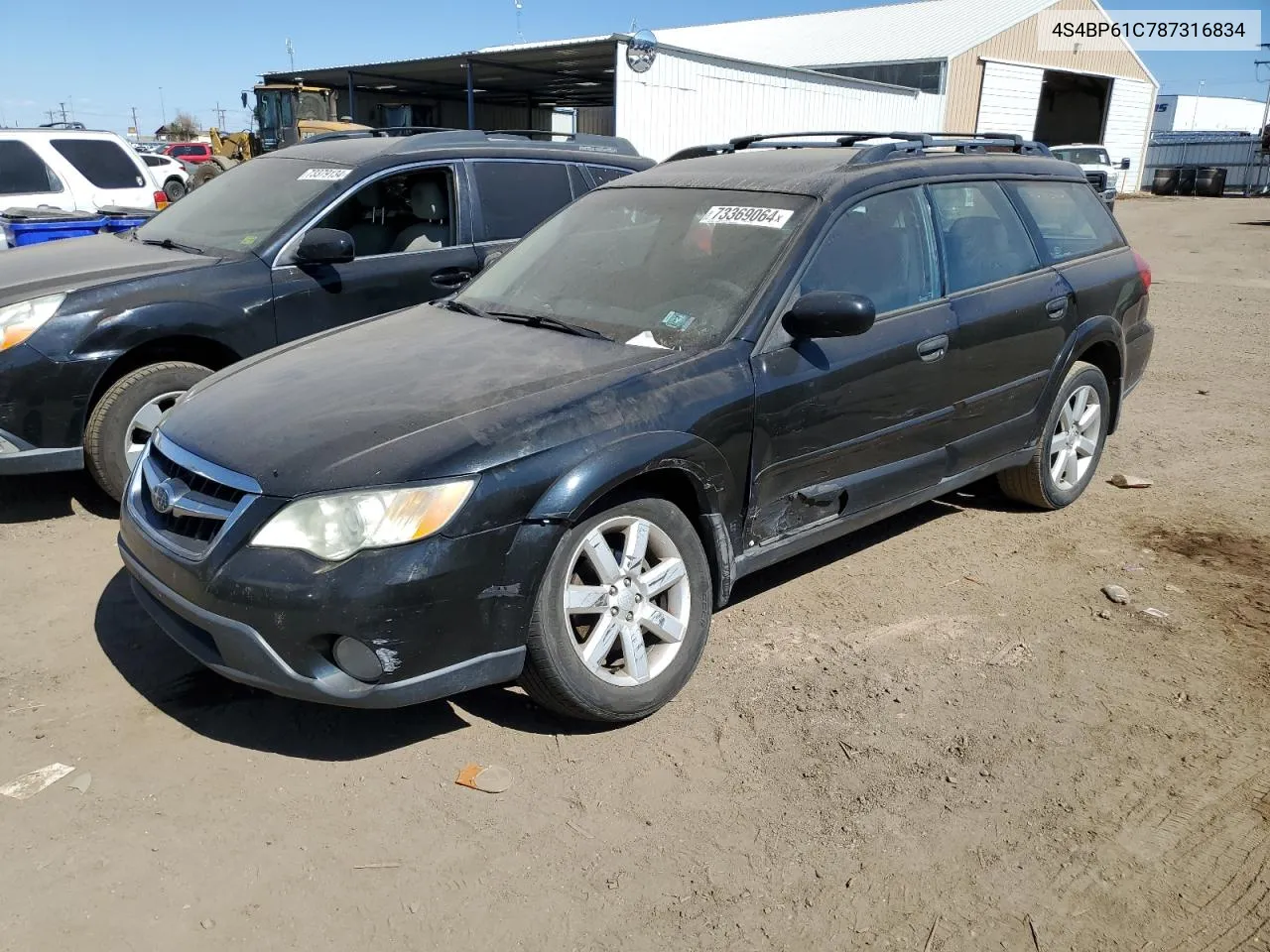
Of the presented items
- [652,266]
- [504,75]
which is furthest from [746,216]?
[504,75]

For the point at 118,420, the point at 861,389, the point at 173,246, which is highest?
the point at 173,246

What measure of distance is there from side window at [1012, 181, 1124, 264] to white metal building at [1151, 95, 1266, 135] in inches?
2896

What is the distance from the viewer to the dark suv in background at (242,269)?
4.58m

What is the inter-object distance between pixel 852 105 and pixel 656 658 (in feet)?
79.2

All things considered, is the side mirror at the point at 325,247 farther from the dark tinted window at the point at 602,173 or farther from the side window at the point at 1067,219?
the side window at the point at 1067,219

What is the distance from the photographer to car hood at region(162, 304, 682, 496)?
2.78m

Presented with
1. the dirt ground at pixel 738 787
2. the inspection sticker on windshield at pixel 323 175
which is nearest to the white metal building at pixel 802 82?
the inspection sticker on windshield at pixel 323 175

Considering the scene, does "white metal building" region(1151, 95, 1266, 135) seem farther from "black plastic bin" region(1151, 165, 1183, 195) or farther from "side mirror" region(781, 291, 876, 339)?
"side mirror" region(781, 291, 876, 339)

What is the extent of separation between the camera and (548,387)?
10.2 feet

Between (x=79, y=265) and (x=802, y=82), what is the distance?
20.5 m

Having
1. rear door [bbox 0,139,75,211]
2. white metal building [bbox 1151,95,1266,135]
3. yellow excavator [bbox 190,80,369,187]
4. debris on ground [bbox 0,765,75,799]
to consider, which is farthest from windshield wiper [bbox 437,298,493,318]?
white metal building [bbox 1151,95,1266,135]


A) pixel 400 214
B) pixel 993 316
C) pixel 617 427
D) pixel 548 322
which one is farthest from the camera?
pixel 400 214

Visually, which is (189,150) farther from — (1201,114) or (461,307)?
(1201,114)

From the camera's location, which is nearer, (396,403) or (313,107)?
(396,403)
